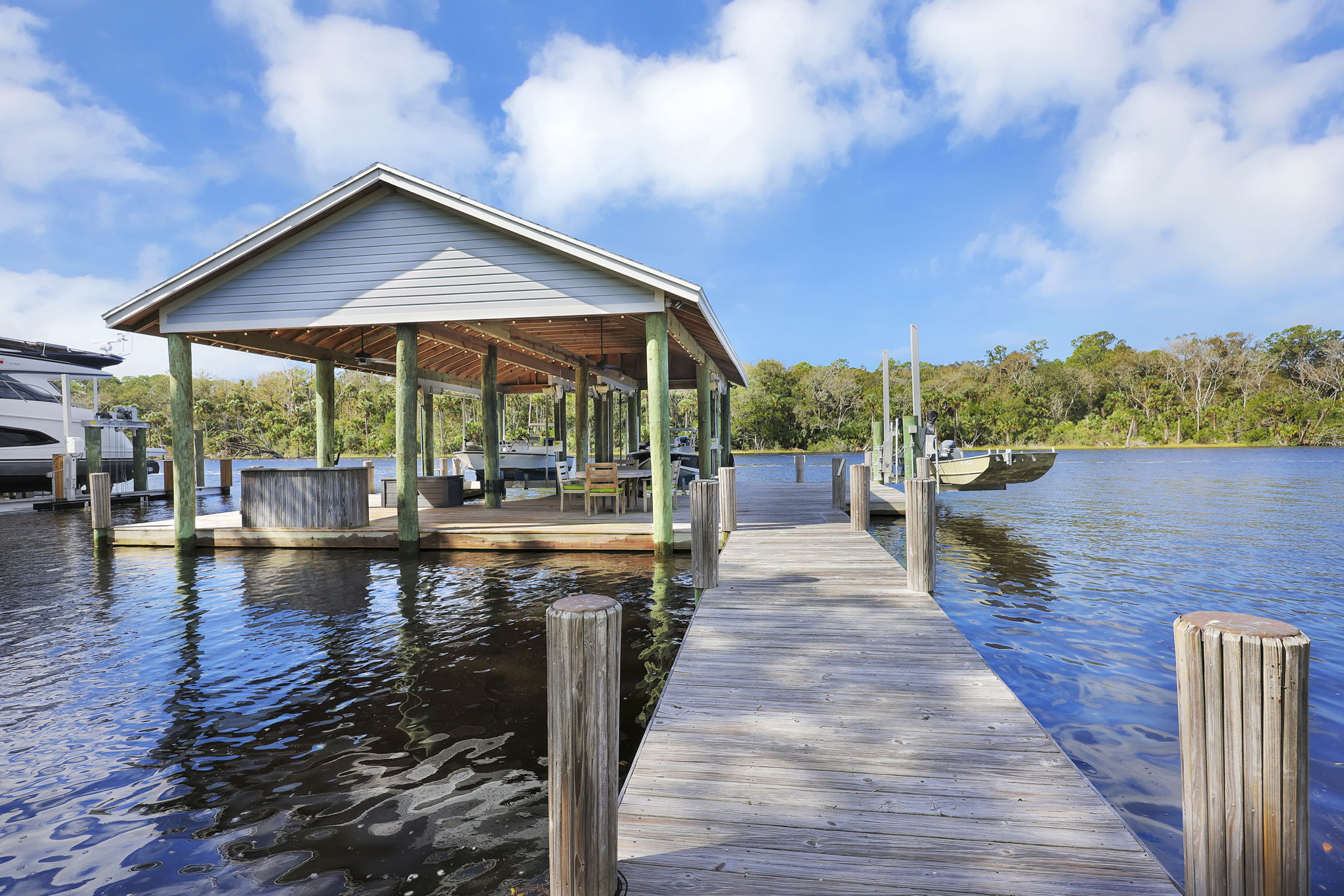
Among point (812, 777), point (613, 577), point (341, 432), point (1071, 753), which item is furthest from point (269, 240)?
point (341, 432)

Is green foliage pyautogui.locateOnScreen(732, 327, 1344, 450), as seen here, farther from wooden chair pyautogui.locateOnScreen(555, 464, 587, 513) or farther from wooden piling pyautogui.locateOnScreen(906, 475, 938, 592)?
wooden piling pyautogui.locateOnScreen(906, 475, 938, 592)

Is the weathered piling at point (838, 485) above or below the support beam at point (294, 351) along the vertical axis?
below

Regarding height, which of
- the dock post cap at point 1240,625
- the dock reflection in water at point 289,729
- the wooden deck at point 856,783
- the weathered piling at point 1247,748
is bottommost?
the dock reflection in water at point 289,729

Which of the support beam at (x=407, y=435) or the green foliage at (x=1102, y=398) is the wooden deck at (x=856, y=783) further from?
the green foliage at (x=1102, y=398)

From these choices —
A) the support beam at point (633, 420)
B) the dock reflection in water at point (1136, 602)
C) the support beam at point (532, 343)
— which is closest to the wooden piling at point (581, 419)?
the support beam at point (532, 343)

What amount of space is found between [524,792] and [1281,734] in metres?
3.27

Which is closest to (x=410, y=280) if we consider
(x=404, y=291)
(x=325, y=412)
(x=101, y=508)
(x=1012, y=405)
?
(x=404, y=291)

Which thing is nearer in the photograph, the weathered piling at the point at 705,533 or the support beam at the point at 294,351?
the weathered piling at the point at 705,533

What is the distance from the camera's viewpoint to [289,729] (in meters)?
4.52

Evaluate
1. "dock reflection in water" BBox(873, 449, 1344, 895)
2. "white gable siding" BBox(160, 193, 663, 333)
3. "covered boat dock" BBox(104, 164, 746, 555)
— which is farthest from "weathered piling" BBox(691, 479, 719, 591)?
"white gable siding" BBox(160, 193, 663, 333)

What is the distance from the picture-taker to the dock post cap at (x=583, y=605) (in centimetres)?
226

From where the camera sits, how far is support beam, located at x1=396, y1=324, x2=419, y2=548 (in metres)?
10.5

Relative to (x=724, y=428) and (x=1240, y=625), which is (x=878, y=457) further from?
(x=1240, y=625)

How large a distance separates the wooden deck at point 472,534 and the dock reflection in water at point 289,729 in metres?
1.60
